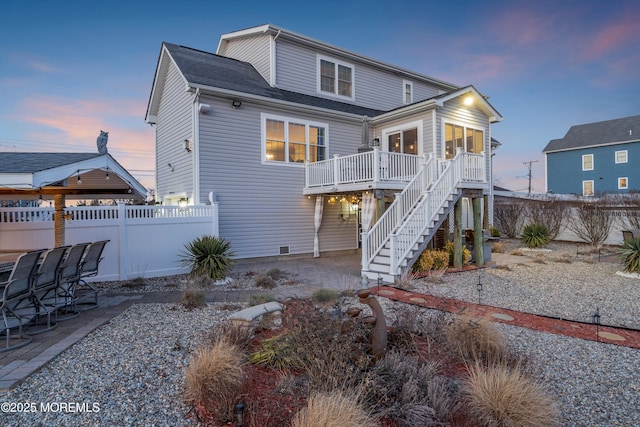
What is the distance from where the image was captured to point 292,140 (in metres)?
12.1

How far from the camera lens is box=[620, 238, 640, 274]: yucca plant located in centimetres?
847

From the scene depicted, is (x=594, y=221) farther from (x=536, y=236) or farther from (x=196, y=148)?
(x=196, y=148)

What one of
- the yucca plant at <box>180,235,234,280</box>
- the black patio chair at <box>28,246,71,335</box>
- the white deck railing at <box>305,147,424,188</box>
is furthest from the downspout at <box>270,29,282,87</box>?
the black patio chair at <box>28,246,71,335</box>

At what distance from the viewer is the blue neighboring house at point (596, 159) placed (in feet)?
87.5

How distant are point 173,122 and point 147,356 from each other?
10538mm

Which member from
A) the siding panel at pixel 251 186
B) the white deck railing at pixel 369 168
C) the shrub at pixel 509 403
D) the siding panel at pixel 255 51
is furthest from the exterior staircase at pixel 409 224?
the siding panel at pixel 255 51

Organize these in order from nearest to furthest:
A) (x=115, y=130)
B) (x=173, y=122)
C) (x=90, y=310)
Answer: (x=90, y=310), (x=173, y=122), (x=115, y=130)

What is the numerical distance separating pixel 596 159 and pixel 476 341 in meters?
33.7

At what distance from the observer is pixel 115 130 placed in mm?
→ 20656

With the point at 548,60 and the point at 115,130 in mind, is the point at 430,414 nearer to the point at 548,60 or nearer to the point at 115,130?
the point at 548,60

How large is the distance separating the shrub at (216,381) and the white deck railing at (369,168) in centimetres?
773

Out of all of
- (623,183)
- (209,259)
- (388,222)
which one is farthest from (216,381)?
(623,183)

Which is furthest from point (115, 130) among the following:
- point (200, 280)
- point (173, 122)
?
point (200, 280)

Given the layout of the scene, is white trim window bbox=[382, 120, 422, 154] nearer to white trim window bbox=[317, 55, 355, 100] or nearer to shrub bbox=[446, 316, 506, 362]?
white trim window bbox=[317, 55, 355, 100]
